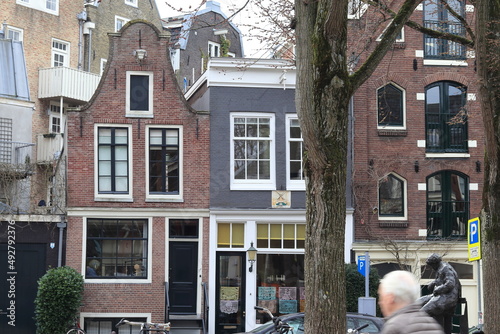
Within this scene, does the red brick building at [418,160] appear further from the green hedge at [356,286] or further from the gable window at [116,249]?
the gable window at [116,249]

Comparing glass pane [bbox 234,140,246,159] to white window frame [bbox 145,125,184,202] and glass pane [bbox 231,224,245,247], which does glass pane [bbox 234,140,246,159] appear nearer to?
white window frame [bbox 145,125,184,202]

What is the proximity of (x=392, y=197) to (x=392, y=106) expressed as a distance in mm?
2838

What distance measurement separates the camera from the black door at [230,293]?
2369 cm

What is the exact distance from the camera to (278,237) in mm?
24281

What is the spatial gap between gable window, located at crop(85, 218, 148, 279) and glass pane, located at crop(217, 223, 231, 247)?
6.98 feet

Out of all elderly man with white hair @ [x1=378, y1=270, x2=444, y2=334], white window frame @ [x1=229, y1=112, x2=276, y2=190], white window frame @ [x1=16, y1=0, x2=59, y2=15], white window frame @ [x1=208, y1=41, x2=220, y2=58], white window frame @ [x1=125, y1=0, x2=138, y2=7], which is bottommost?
elderly man with white hair @ [x1=378, y1=270, x2=444, y2=334]

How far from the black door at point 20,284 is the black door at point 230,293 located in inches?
200

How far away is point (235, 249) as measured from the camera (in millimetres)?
23938

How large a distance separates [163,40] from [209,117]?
2687mm

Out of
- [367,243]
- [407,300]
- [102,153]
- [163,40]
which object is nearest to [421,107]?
[367,243]

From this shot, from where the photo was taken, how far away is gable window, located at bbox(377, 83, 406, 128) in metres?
25.4

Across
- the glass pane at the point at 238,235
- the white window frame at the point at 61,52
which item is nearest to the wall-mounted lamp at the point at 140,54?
the glass pane at the point at 238,235

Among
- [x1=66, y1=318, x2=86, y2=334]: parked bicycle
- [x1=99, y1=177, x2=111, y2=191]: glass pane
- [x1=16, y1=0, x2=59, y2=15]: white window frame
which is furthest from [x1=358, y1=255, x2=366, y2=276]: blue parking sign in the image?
[x1=16, y1=0, x2=59, y2=15]: white window frame

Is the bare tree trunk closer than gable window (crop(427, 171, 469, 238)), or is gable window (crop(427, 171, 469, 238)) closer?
the bare tree trunk
